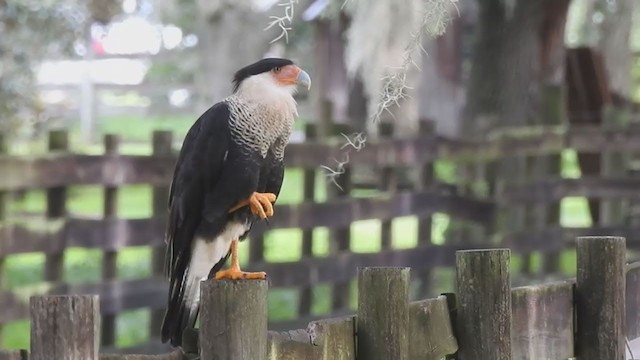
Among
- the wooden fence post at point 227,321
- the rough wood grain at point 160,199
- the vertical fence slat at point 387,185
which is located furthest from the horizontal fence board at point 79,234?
the wooden fence post at point 227,321

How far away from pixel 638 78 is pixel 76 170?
45.5 feet

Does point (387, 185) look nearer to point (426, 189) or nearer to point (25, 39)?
point (426, 189)

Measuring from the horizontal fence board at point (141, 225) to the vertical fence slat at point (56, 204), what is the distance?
74 millimetres

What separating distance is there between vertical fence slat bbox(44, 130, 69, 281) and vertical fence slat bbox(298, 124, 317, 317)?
1.56 metres

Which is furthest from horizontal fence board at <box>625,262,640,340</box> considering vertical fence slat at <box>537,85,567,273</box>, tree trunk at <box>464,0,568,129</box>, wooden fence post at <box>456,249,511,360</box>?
tree trunk at <box>464,0,568,129</box>

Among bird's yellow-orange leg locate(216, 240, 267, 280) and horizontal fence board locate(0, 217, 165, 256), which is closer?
bird's yellow-orange leg locate(216, 240, 267, 280)

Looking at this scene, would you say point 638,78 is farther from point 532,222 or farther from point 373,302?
point 373,302

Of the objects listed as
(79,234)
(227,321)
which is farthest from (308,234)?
(227,321)

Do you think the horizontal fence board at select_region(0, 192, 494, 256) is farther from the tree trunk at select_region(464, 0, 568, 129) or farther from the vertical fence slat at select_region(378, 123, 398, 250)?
the tree trunk at select_region(464, 0, 568, 129)

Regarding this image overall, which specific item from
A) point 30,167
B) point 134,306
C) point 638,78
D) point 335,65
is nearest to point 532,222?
point 134,306

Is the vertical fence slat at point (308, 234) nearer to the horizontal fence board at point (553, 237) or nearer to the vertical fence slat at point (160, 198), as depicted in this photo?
the vertical fence slat at point (160, 198)

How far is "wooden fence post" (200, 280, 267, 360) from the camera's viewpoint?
215 centimetres

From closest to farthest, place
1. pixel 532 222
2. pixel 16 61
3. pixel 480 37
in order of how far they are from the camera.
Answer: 1. pixel 532 222
2. pixel 480 37
3. pixel 16 61

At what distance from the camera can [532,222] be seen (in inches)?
309
